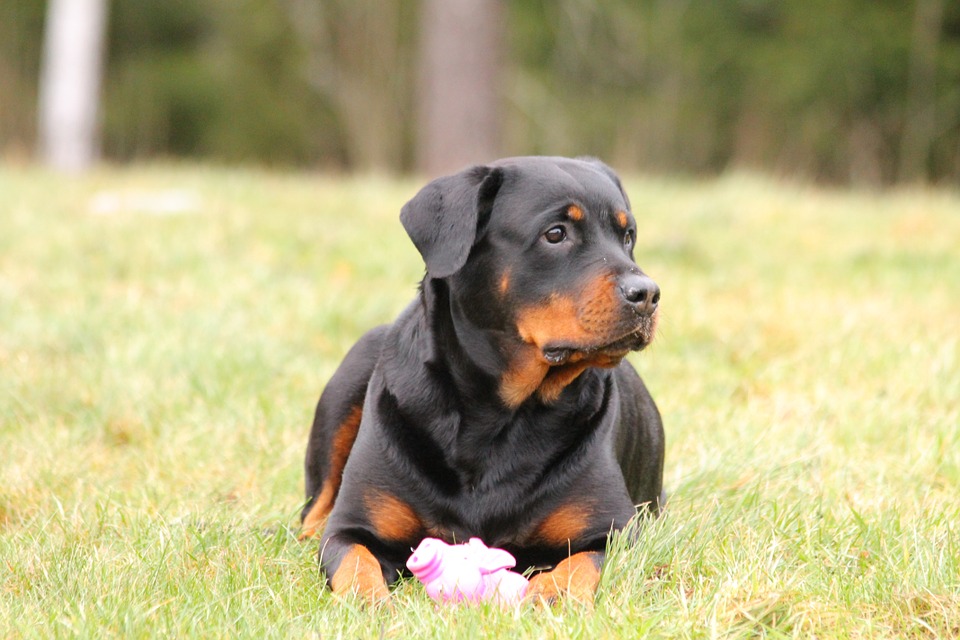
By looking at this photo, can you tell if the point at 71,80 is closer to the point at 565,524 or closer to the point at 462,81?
the point at 462,81

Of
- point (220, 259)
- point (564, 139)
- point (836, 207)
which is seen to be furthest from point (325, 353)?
point (564, 139)

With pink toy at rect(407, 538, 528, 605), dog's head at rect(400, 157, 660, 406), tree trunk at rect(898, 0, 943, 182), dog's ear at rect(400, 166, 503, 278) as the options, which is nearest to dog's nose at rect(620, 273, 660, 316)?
dog's head at rect(400, 157, 660, 406)

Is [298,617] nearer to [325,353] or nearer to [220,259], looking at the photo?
[325,353]

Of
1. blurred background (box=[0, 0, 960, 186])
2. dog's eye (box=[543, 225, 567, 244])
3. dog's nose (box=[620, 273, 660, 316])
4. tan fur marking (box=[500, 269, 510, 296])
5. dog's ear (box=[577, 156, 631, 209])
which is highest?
dog's ear (box=[577, 156, 631, 209])

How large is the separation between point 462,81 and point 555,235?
28.4 ft

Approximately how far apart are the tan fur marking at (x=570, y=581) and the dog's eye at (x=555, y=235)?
875mm

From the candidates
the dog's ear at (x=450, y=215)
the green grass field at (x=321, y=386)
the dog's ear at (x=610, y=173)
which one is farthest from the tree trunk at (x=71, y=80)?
the dog's ear at (x=450, y=215)

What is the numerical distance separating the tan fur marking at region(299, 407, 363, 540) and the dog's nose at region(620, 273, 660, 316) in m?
1.12

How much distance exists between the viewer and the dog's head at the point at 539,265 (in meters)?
3.07

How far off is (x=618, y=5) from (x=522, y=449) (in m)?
17.8

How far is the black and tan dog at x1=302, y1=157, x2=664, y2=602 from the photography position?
3.14 meters

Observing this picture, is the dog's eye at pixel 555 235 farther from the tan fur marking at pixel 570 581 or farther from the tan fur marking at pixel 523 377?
the tan fur marking at pixel 570 581

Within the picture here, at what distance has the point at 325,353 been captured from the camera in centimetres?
569

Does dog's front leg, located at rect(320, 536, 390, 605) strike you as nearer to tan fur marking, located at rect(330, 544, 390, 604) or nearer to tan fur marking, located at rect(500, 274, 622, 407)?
tan fur marking, located at rect(330, 544, 390, 604)
